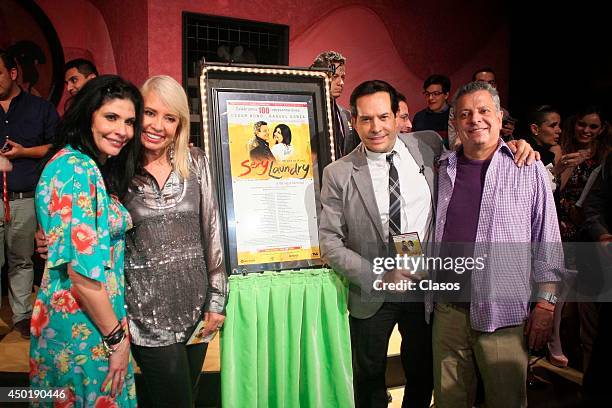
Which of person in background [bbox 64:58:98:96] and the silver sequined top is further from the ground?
person in background [bbox 64:58:98:96]

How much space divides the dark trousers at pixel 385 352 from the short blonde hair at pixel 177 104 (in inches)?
40.5

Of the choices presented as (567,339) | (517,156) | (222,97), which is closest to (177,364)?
(222,97)

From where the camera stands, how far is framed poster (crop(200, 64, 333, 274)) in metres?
2.16

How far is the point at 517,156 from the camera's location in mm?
→ 2012

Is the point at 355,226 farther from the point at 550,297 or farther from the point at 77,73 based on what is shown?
the point at 77,73

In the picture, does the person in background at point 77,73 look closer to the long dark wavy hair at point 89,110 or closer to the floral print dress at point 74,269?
the long dark wavy hair at point 89,110

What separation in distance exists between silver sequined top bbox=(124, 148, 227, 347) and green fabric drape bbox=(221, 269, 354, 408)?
0.23 meters

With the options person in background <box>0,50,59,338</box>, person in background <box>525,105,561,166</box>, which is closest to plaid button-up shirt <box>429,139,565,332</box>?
person in background <box>525,105,561,166</box>

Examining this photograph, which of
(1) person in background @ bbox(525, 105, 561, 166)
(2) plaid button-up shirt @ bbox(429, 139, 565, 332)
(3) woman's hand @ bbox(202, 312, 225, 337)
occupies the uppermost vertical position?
(1) person in background @ bbox(525, 105, 561, 166)

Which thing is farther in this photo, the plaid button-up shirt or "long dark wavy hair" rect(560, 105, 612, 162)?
"long dark wavy hair" rect(560, 105, 612, 162)

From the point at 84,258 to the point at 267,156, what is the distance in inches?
37.7

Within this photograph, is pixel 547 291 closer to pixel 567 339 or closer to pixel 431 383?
pixel 431 383

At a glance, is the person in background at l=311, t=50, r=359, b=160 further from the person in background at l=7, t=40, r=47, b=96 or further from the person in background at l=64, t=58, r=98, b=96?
the person in background at l=7, t=40, r=47, b=96

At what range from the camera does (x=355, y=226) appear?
215 centimetres
